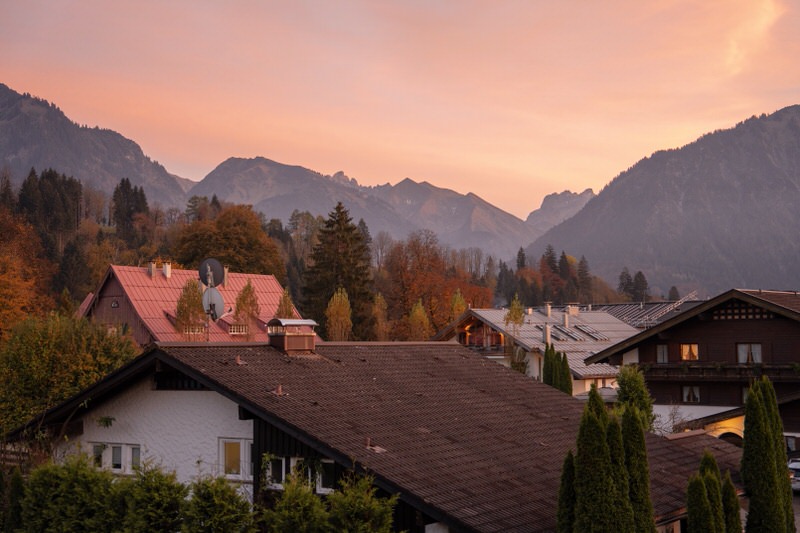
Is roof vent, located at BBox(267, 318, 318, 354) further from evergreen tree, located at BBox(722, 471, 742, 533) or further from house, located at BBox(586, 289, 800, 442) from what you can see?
house, located at BBox(586, 289, 800, 442)

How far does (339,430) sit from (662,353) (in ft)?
96.6

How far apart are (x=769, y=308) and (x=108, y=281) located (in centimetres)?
3854

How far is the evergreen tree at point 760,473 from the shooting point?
19750mm

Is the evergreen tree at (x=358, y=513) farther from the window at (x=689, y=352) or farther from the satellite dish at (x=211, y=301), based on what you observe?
the window at (x=689, y=352)

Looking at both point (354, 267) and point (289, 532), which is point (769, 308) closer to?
point (289, 532)

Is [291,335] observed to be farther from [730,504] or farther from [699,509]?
[730,504]

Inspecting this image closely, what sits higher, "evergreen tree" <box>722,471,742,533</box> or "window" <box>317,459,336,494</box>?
"window" <box>317,459,336,494</box>

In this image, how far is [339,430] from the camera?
16.7 metres

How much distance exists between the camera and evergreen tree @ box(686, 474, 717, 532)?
15.9 metres

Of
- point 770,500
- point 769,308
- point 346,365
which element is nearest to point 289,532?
point 346,365

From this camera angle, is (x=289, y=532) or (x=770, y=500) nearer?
(x=289, y=532)

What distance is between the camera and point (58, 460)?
20359 millimetres

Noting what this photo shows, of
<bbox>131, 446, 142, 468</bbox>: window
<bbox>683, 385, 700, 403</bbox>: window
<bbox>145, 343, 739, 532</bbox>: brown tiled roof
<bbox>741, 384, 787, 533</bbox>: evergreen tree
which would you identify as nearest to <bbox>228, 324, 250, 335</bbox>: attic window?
<bbox>683, 385, 700, 403</bbox>: window

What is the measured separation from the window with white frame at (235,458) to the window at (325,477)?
5.81 feet
